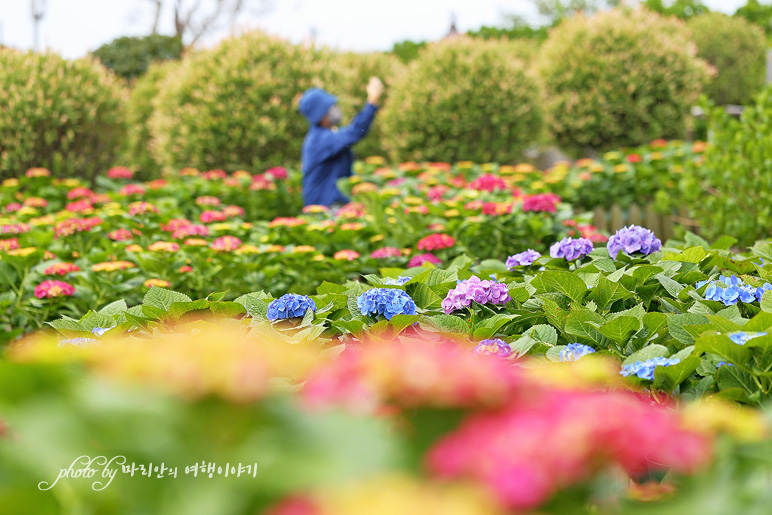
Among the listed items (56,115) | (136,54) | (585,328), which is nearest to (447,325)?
(585,328)

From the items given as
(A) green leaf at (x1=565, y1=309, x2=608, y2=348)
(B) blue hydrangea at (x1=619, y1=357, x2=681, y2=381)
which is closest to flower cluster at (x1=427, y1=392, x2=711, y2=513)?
(B) blue hydrangea at (x1=619, y1=357, x2=681, y2=381)

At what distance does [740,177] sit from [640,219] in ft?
6.98

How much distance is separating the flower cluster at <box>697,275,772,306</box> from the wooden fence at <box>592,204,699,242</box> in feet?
16.1

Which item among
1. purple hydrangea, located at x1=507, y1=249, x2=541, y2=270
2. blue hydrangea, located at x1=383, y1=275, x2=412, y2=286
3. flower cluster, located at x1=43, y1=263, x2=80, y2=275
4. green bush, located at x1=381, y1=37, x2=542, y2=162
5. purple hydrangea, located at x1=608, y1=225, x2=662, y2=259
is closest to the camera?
blue hydrangea, located at x1=383, y1=275, x2=412, y2=286

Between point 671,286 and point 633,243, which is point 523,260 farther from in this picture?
point 671,286

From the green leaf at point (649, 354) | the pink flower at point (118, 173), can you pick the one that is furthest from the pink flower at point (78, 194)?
the green leaf at point (649, 354)

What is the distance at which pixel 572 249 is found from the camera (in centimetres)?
272

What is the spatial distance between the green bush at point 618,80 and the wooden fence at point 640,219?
3204 mm

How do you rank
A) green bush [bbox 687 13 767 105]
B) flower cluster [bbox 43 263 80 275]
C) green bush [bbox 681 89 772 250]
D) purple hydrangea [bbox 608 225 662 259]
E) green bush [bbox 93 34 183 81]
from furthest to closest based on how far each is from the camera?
green bush [bbox 687 13 767 105], green bush [bbox 93 34 183 81], green bush [bbox 681 89 772 250], flower cluster [bbox 43 263 80 275], purple hydrangea [bbox 608 225 662 259]

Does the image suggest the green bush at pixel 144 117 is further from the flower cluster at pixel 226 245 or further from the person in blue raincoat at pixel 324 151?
the flower cluster at pixel 226 245

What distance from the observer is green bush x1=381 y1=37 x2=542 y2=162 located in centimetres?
916

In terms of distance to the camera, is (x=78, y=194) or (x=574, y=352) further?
(x=78, y=194)

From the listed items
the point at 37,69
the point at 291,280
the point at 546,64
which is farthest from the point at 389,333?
the point at 546,64

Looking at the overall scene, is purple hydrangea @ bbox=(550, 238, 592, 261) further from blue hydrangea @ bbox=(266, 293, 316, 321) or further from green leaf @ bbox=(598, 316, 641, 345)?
blue hydrangea @ bbox=(266, 293, 316, 321)
